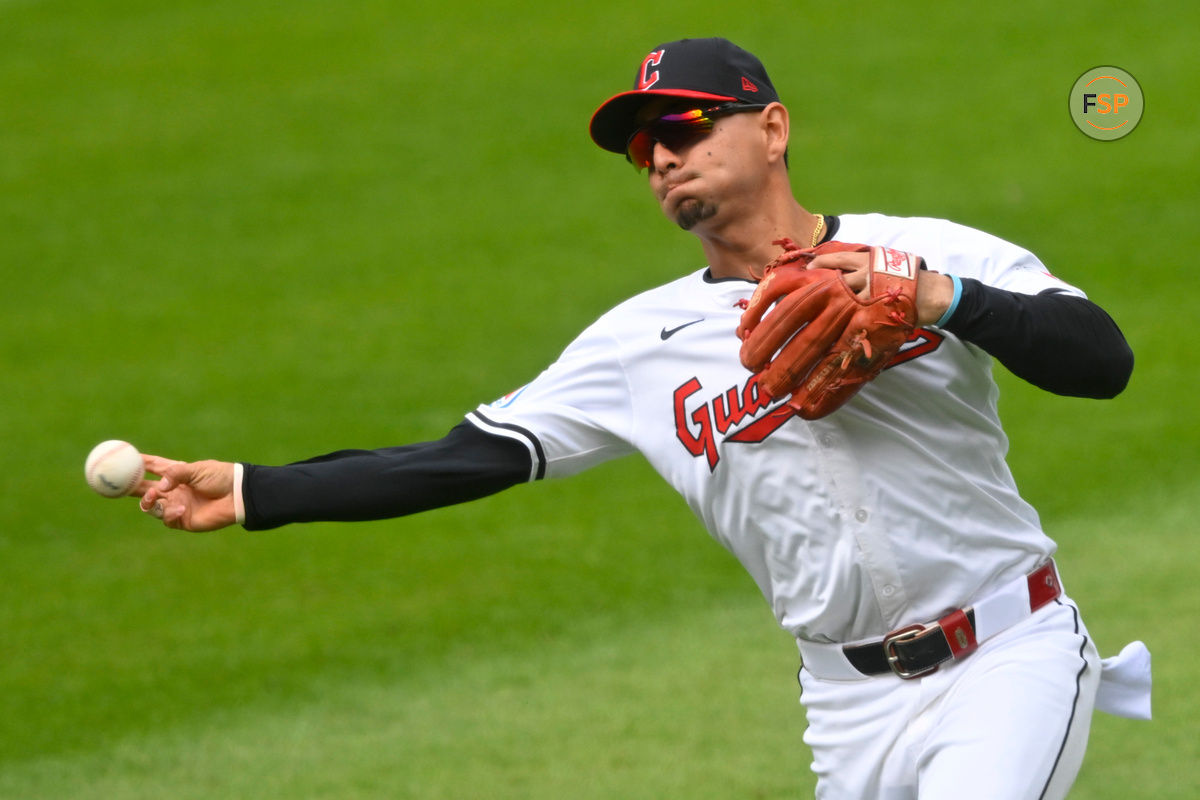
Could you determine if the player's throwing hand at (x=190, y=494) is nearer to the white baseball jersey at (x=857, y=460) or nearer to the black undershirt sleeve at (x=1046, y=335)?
the white baseball jersey at (x=857, y=460)

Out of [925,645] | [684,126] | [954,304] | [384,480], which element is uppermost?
[684,126]

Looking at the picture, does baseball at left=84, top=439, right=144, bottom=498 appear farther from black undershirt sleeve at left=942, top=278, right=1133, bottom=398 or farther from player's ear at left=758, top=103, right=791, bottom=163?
black undershirt sleeve at left=942, top=278, right=1133, bottom=398

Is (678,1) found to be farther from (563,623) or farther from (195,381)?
(563,623)

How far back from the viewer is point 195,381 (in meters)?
11.1

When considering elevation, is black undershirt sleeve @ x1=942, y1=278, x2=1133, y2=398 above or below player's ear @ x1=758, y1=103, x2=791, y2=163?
below

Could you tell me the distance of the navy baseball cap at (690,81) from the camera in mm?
3408

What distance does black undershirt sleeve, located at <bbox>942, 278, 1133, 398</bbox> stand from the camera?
2.81 meters

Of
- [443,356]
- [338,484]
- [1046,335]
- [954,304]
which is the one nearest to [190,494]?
[338,484]

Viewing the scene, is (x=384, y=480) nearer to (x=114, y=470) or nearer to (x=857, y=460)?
(x=114, y=470)

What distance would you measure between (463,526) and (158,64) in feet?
33.1

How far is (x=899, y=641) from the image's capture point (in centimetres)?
321

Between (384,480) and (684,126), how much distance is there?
3.30 ft

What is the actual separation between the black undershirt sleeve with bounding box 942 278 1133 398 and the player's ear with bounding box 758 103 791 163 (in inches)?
30.8

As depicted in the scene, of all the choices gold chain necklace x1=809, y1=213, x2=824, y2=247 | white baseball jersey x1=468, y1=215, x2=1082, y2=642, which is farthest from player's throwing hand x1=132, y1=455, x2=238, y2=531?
gold chain necklace x1=809, y1=213, x2=824, y2=247
